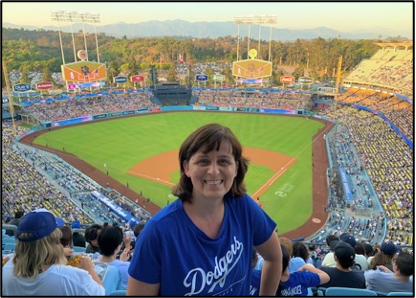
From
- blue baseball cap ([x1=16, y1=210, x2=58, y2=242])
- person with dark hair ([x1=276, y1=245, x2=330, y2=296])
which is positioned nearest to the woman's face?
blue baseball cap ([x1=16, y1=210, x2=58, y2=242])

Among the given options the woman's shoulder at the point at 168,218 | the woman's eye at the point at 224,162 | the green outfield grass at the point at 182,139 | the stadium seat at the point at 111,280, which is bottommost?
the green outfield grass at the point at 182,139

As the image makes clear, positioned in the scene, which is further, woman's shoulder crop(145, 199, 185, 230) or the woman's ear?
the woman's ear

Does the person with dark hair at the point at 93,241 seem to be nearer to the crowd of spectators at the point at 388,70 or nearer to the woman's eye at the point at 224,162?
the woman's eye at the point at 224,162

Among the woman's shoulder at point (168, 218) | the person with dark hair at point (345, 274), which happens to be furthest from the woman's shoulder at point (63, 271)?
the person with dark hair at point (345, 274)

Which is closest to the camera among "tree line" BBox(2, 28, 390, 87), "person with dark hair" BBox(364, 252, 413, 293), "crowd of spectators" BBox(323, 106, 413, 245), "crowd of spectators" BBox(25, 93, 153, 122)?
"person with dark hair" BBox(364, 252, 413, 293)

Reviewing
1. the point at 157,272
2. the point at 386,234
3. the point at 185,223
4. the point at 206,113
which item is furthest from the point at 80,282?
the point at 206,113

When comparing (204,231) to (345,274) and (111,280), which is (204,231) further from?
(345,274)

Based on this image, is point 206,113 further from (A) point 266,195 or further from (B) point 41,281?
(B) point 41,281

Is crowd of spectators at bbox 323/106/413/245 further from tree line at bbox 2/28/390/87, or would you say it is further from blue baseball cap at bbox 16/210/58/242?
tree line at bbox 2/28/390/87
